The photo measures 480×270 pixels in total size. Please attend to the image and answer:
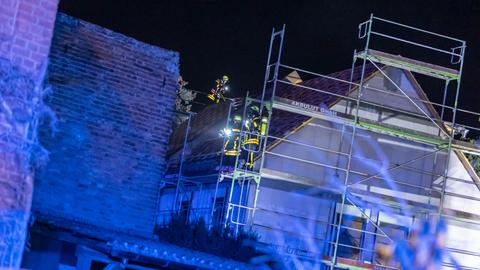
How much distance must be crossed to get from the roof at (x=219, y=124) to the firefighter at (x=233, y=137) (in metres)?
0.46

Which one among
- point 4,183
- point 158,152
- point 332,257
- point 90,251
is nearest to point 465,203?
point 332,257

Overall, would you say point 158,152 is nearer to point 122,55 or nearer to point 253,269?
point 122,55

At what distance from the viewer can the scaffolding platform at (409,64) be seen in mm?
14633

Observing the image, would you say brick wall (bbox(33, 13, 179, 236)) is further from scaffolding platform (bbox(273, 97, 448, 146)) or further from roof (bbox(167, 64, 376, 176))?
roof (bbox(167, 64, 376, 176))

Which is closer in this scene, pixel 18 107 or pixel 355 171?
pixel 18 107

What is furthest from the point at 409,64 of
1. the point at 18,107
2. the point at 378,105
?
the point at 18,107

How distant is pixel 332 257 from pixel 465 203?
12.4 feet

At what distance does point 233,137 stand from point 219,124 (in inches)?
85.6

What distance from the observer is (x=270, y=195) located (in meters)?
14.8

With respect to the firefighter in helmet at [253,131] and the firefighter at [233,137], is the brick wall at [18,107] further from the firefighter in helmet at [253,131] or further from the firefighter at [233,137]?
the firefighter at [233,137]

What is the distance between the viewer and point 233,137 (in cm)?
1529

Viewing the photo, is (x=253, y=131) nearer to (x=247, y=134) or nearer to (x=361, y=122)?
(x=247, y=134)

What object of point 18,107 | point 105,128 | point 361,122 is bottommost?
point 18,107

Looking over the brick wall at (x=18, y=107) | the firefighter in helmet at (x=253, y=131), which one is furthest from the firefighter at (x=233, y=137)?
the brick wall at (x=18, y=107)
